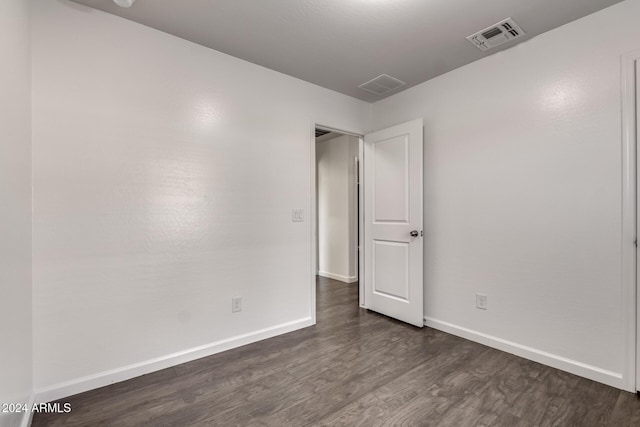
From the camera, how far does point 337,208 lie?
508cm

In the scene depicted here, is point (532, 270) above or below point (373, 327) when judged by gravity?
above

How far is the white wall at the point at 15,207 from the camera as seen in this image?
4.00ft

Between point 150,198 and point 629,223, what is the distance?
125 inches

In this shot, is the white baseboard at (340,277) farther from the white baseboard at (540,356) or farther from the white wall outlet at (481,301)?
the white wall outlet at (481,301)

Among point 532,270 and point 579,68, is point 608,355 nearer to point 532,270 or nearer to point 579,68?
point 532,270

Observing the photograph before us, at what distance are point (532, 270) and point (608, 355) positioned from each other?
0.65 metres

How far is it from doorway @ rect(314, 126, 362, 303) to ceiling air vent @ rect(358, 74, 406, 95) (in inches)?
59.2

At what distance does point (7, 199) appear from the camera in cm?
127

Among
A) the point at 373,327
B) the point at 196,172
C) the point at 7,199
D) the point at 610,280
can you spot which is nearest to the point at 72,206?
the point at 7,199

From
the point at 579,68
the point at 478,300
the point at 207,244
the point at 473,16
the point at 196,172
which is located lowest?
the point at 478,300

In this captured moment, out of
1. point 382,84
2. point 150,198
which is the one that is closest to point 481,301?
point 382,84

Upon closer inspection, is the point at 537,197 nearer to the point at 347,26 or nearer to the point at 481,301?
the point at 481,301

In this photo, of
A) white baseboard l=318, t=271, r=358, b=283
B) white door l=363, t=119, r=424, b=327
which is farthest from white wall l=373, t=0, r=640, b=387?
white baseboard l=318, t=271, r=358, b=283

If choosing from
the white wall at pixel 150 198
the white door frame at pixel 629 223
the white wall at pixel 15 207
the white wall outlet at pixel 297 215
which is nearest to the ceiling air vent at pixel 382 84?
the white wall at pixel 150 198
